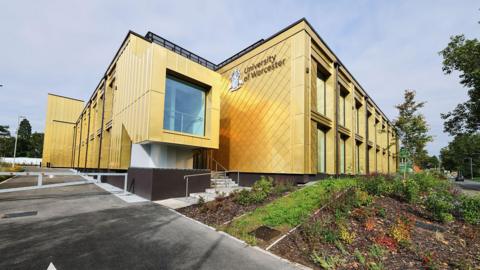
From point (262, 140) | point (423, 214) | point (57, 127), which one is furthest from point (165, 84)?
point (57, 127)

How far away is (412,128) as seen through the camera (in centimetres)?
1788

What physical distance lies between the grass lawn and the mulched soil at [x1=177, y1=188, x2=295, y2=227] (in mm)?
465

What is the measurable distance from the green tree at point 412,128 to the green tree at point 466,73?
504 centimetres

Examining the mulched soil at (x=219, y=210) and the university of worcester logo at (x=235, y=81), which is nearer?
the mulched soil at (x=219, y=210)

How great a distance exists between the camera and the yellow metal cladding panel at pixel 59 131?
4194 centimetres

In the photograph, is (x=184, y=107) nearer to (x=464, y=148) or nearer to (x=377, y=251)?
(x=377, y=251)

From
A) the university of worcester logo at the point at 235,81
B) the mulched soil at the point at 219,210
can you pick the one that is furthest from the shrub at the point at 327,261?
the university of worcester logo at the point at 235,81

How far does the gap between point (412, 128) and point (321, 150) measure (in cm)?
819

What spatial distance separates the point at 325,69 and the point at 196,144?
407 inches

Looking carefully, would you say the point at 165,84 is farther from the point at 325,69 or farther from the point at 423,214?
the point at 423,214

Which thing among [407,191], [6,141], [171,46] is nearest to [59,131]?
[6,141]

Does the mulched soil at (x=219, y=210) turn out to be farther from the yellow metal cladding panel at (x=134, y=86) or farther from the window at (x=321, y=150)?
the window at (x=321, y=150)

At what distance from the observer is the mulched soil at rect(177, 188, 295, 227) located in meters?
7.68

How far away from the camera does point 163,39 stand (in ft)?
51.3
